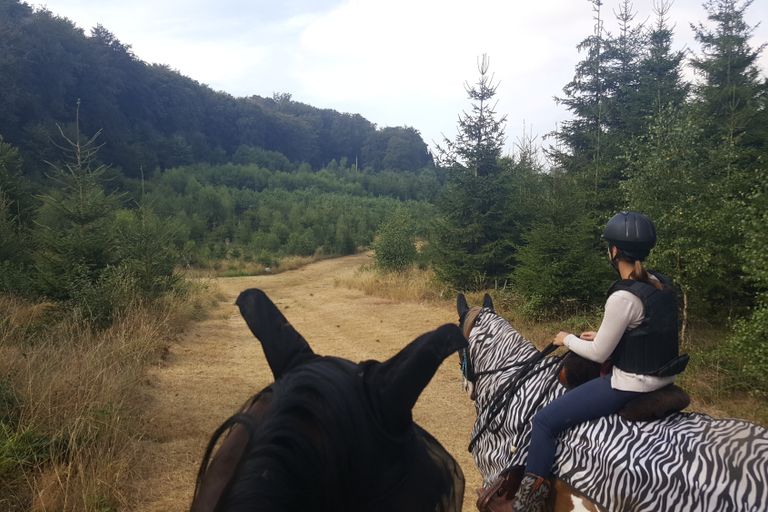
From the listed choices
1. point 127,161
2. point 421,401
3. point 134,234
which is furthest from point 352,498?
A: point 127,161

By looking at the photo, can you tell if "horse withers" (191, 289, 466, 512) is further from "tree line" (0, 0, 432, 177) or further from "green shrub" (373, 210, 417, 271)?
"tree line" (0, 0, 432, 177)

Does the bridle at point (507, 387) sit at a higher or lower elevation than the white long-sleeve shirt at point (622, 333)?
lower

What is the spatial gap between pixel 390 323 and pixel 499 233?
3.64 m

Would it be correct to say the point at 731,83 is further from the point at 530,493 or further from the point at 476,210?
the point at 530,493

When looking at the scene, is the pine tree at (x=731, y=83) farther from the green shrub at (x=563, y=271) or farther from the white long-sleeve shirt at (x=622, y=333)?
the white long-sleeve shirt at (x=622, y=333)

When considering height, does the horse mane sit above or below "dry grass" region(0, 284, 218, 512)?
above

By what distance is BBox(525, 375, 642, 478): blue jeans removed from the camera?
2.55 meters

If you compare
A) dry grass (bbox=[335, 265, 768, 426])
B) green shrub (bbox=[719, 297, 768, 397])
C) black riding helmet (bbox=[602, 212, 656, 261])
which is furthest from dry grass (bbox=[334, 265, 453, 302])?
black riding helmet (bbox=[602, 212, 656, 261])

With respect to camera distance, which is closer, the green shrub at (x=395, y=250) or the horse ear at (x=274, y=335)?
the horse ear at (x=274, y=335)

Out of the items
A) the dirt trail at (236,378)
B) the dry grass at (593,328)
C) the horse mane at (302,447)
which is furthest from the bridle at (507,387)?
the dry grass at (593,328)

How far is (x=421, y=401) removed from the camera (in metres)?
6.64

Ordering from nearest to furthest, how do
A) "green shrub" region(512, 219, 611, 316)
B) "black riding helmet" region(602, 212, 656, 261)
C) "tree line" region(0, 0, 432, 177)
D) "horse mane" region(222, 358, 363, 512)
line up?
"horse mane" region(222, 358, 363, 512) < "black riding helmet" region(602, 212, 656, 261) < "green shrub" region(512, 219, 611, 316) < "tree line" region(0, 0, 432, 177)

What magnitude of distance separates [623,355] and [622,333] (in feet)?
0.36

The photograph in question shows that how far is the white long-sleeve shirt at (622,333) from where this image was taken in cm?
249
